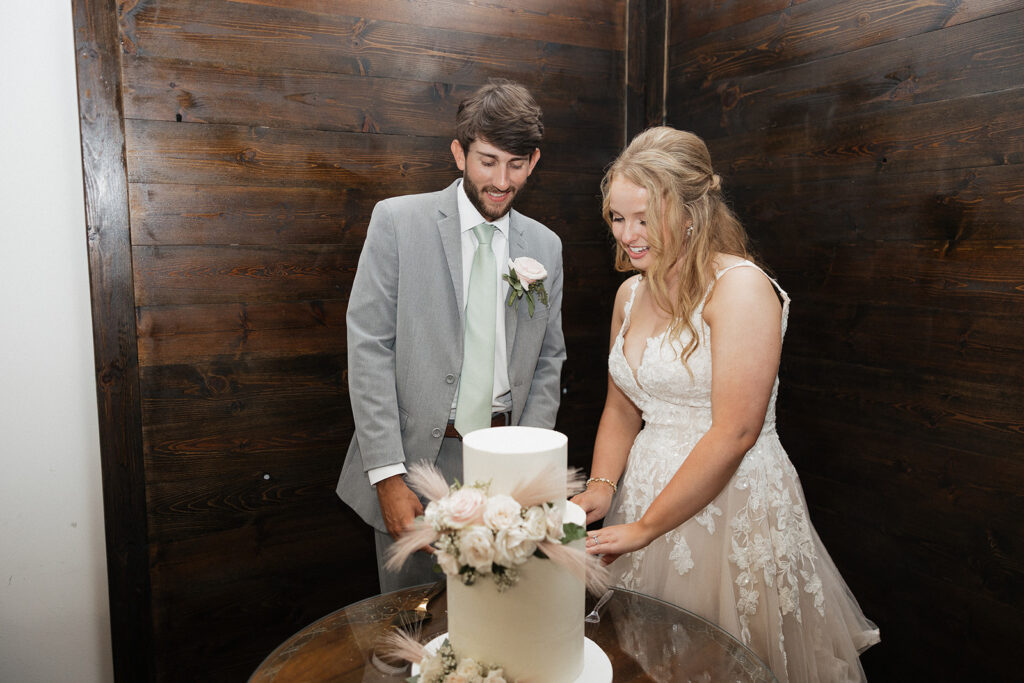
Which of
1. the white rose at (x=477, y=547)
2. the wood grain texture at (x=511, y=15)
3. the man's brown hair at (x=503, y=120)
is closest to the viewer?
the white rose at (x=477, y=547)

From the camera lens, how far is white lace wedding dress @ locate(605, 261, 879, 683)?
65.3 inches

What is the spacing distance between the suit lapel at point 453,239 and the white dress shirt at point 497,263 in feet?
0.07

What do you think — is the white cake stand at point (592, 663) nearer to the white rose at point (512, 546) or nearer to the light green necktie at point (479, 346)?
the white rose at point (512, 546)

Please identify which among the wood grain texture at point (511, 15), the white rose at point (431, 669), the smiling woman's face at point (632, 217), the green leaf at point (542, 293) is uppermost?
the wood grain texture at point (511, 15)

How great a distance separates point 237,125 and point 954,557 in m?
2.50

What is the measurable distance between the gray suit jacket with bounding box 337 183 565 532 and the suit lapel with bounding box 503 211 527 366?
0.15 m

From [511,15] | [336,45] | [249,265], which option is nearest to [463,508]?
[249,265]

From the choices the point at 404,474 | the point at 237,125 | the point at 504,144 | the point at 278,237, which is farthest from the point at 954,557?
the point at 237,125

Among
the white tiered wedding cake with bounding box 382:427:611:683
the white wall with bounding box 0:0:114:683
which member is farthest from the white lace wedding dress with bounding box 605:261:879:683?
the white wall with bounding box 0:0:114:683

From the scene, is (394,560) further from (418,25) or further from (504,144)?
(418,25)

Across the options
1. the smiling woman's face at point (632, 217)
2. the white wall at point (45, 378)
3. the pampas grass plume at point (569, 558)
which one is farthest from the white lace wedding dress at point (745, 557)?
the white wall at point (45, 378)

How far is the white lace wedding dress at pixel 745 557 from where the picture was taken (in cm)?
166

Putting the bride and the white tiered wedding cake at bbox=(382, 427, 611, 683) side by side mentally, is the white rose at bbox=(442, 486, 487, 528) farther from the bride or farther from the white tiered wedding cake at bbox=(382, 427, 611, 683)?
the bride

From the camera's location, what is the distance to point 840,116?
2.32m
